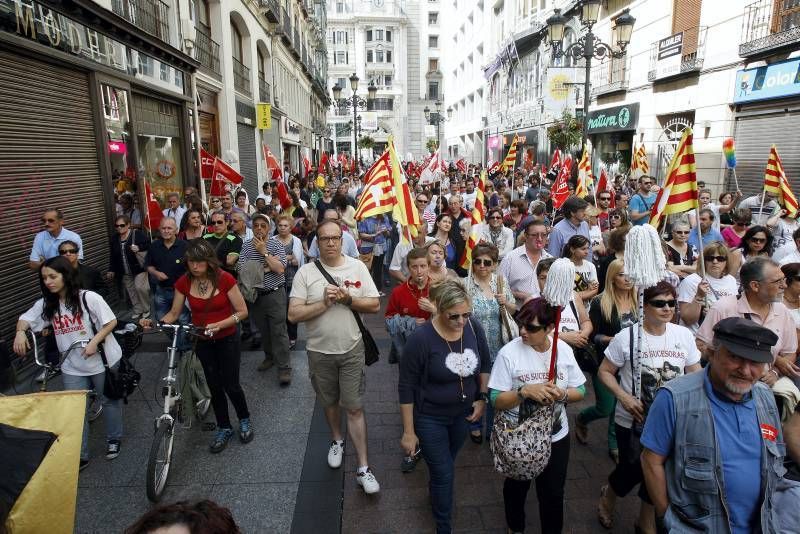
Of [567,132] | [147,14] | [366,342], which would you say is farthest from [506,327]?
[567,132]

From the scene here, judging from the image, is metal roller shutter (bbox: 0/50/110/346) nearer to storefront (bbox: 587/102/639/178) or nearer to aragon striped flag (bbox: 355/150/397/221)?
aragon striped flag (bbox: 355/150/397/221)

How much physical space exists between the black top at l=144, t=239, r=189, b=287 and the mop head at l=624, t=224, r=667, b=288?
15.9ft

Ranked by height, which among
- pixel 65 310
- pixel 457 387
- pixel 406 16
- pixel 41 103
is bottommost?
pixel 457 387

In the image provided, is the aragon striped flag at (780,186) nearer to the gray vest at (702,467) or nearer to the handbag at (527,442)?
the gray vest at (702,467)

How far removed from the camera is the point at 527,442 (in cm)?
289

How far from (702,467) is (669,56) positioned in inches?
677

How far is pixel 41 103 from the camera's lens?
704 cm

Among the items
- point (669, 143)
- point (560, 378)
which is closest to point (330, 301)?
point (560, 378)

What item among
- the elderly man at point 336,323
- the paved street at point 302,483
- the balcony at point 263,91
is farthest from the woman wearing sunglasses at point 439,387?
the balcony at point 263,91

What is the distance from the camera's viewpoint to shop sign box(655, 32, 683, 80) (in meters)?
15.5

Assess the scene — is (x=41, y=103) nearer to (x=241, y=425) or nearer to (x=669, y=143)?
(x=241, y=425)

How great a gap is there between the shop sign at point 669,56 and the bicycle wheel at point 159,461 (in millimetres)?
16891

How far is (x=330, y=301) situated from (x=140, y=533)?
2388 millimetres

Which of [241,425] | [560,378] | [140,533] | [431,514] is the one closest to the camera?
[140,533]
